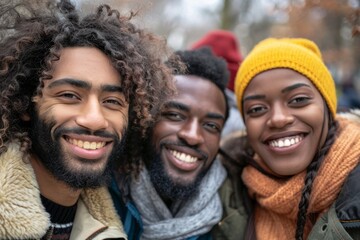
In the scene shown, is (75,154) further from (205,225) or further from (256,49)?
(256,49)

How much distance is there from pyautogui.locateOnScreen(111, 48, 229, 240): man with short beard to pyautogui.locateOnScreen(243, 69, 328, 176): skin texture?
1.40 feet

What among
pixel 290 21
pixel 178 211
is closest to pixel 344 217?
pixel 178 211

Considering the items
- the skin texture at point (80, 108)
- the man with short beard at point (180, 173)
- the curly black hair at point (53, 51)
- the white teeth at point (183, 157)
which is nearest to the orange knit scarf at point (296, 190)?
the man with short beard at point (180, 173)

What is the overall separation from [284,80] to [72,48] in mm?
1535

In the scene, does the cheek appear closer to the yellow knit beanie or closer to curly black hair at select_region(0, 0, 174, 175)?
the yellow knit beanie

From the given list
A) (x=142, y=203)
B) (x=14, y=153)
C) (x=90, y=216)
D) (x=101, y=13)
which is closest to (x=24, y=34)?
(x=101, y=13)

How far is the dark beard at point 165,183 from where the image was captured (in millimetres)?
3279

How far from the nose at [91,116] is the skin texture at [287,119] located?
1.24m

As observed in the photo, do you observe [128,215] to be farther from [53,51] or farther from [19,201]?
A: [53,51]

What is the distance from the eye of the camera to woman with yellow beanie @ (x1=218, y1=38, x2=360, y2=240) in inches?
112

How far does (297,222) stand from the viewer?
2.89 m

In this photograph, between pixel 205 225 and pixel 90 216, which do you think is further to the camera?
pixel 205 225

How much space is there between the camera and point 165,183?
10.7ft

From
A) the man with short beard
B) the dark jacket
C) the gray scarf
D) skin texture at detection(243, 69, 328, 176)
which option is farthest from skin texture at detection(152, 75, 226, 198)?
skin texture at detection(243, 69, 328, 176)
